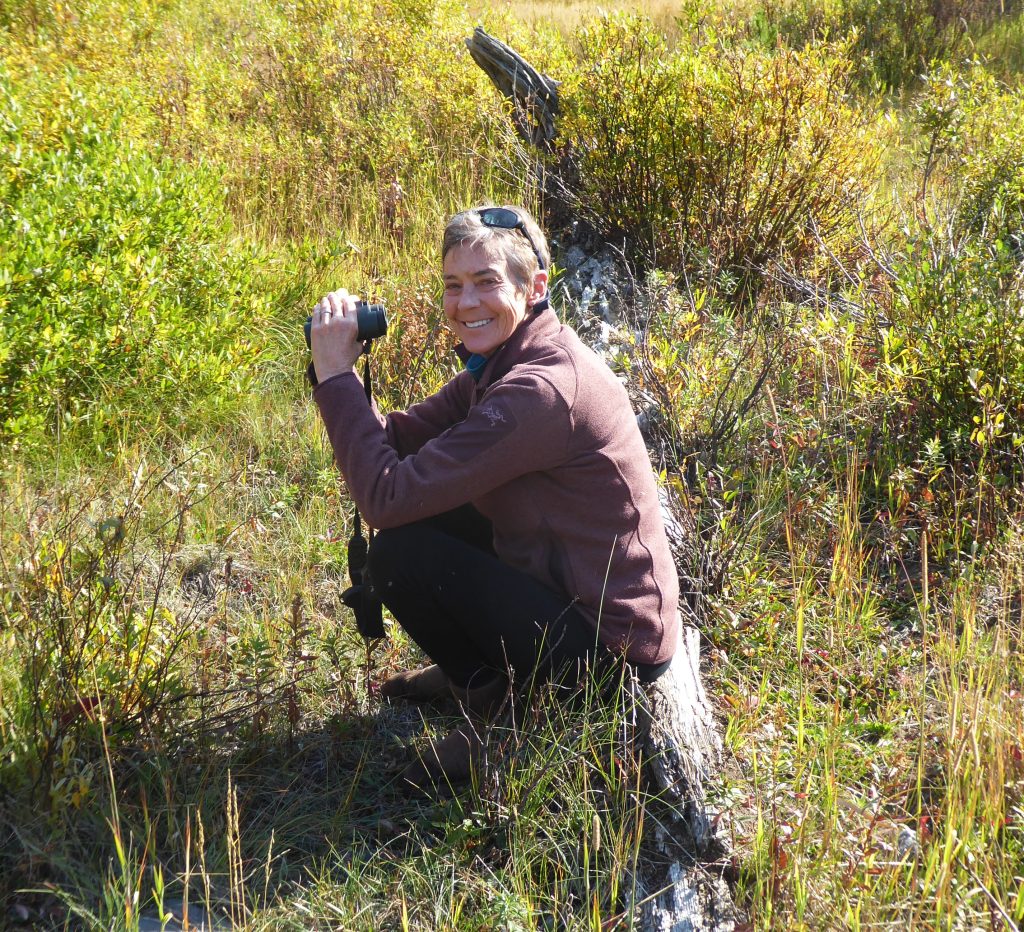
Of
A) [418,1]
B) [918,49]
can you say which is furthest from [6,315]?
[918,49]

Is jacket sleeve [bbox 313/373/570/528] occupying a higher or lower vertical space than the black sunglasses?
lower

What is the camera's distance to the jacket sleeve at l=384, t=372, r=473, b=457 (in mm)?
2904

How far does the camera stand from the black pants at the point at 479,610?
8.05 feet

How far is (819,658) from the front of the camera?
2.98m

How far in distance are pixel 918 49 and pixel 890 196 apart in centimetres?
404

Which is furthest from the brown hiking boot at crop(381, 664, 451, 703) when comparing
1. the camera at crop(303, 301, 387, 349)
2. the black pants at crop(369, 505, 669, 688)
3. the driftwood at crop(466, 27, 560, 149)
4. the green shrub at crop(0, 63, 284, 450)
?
the driftwood at crop(466, 27, 560, 149)

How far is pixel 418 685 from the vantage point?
2881mm

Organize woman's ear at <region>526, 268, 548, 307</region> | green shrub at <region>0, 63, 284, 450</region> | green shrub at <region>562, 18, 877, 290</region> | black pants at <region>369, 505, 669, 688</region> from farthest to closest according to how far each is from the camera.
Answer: green shrub at <region>562, 18, 877, 290</region> < green shrub at <region>0, 63, 284, 450</region> < woman's ear at <region>526, 268, 548, 307</region> < black pants at <region>369, 505, 669, 688</region>

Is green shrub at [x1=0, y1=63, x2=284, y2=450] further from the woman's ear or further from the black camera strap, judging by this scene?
the woman's ear

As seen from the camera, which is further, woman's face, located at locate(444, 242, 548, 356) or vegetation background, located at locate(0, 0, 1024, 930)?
woman's face, located at locate(444, 242, 548, 356)

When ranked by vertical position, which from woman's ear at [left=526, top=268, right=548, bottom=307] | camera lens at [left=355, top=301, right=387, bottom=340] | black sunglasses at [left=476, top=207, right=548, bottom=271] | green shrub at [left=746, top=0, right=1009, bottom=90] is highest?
green shrub at [left=746, top=0, right=1009, bottom=90]

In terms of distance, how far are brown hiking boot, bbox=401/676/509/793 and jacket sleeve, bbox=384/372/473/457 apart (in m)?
0.75

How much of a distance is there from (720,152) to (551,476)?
10.8 feet

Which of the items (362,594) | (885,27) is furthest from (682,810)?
(885,27)
